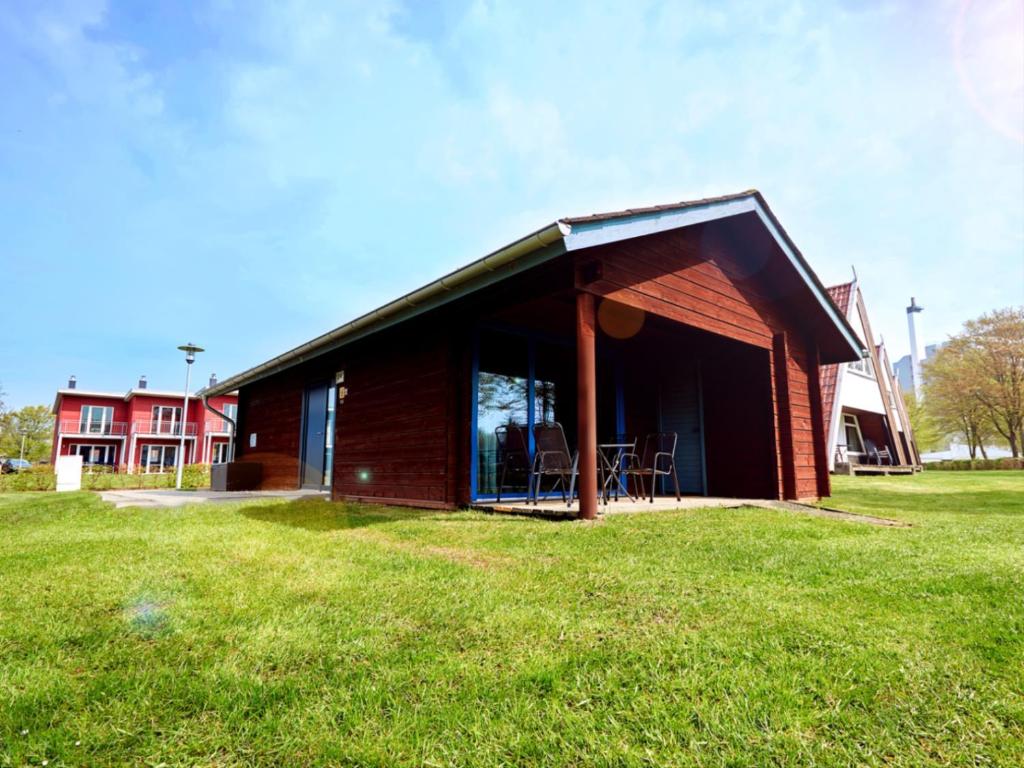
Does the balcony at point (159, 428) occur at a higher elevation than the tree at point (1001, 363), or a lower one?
lower

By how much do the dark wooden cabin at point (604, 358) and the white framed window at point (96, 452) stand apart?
29571 mm

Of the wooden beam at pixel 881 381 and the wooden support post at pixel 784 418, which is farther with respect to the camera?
the wooden beam at pixel 881 381

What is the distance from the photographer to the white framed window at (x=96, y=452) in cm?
3062

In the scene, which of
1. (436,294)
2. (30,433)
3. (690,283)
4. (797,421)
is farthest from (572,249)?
(30,433)

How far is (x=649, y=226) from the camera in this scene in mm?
4883

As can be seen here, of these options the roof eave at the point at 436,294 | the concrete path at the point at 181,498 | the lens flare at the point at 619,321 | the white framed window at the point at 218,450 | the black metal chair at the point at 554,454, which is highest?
the lens flare at the point at 619,321

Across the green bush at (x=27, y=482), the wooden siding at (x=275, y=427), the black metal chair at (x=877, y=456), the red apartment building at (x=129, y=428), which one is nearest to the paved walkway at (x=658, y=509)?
the wooden siding at (x=275, y=427)

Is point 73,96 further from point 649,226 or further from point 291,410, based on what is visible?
point 649,226

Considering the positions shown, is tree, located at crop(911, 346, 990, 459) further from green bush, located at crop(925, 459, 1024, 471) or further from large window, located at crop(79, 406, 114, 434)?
large window, located at crop(79, 406, 114, 434)

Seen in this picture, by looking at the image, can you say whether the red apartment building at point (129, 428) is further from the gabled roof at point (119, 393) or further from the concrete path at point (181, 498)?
the concrete path at point (181, 498)

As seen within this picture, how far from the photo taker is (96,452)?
31.1 m

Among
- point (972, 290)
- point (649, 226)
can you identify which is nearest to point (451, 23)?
point (649, 226)

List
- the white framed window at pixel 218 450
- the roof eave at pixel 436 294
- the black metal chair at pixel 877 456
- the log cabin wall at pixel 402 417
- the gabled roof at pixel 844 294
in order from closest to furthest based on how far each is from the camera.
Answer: the roof eave at pixel 436 294
the log cabin wall at pixel 402 417
the gabled roof at pixel 844 294
the black metal chair at pixel 877 456
the white framed window at pixel 218 450

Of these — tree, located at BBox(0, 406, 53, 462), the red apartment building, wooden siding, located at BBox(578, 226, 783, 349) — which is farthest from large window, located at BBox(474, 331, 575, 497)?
tree, located at BBox(0, 406, 53, 462)
